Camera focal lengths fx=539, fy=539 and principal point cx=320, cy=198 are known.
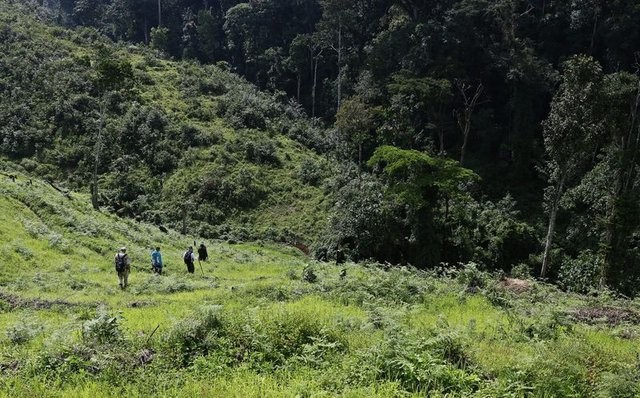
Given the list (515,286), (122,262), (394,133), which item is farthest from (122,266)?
(394,133)

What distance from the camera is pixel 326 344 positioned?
30.2ft

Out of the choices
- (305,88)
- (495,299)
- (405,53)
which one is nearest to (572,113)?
(495,299)

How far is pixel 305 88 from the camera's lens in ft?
264

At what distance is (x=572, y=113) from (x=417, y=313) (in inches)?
869

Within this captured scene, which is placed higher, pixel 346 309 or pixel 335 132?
pixel 335 132

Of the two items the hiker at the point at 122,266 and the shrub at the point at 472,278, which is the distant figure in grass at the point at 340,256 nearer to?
the shrub at the point at 472,278

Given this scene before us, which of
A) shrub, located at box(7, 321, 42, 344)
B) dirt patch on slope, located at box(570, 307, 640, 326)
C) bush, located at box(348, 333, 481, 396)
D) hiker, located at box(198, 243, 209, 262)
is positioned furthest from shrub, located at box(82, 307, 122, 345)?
hiker, located at box(198, 243, 209, 262)

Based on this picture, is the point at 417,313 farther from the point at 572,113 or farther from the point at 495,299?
the point at 572,113

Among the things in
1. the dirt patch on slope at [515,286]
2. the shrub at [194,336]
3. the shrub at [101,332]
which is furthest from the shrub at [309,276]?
the shrub at [101,332]

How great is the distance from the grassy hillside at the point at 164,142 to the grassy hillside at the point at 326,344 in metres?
30.8

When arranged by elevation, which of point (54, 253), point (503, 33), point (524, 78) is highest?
point (503, 33)

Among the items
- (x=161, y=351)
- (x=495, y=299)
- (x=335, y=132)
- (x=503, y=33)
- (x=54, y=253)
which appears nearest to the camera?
(x=161, y=351)

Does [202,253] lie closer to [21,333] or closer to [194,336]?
[21,333]

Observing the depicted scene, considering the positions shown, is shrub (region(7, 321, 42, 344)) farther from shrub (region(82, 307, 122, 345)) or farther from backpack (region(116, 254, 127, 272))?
backpack (region(116, 254, 127, 272))
